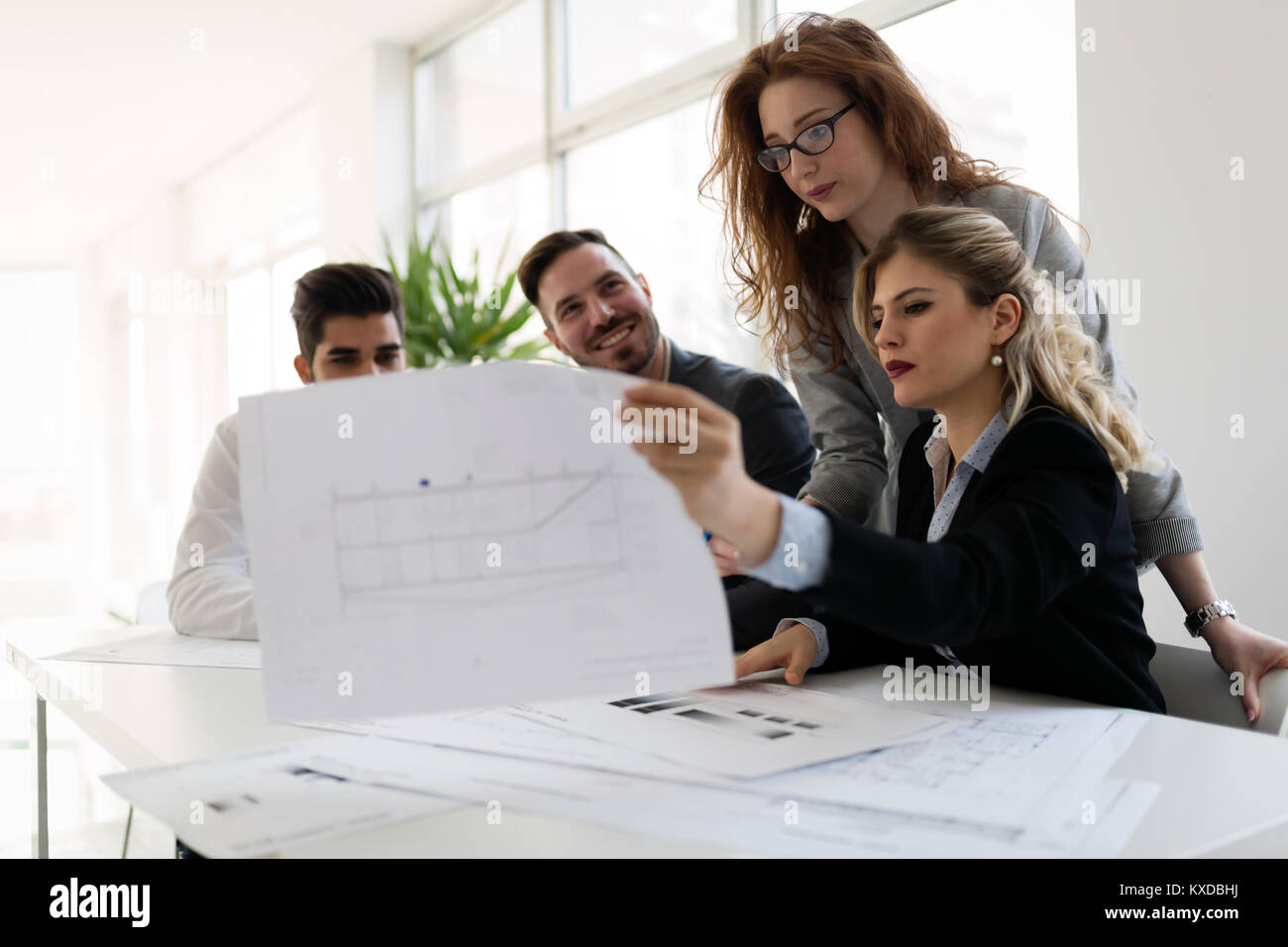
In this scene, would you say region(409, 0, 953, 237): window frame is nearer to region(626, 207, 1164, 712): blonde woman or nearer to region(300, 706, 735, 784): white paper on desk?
region(626, 207, 1164, 712): blonde woman

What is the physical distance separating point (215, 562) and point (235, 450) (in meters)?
0.22

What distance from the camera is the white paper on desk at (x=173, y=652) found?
1.44 m

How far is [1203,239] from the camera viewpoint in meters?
2.37

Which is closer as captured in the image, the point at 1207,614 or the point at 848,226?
the point at 1207,614

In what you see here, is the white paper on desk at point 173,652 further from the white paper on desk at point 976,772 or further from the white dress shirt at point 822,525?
the white paper on desk at point 976,772

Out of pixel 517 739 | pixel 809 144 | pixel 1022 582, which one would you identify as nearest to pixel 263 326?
pixel 809 144

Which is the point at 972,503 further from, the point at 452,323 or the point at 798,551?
the point at 452,323

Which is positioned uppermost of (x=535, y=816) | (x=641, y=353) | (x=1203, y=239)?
(x=1203, y=239)

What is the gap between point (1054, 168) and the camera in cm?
280

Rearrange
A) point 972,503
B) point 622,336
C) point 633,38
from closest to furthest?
point 972,503
point 622,336
point 633,38

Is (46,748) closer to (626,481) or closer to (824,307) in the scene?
(626,481)

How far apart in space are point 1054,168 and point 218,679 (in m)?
2.48

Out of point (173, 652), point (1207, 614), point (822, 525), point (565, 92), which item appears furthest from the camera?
point (565, 92)

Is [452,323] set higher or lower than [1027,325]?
higher
